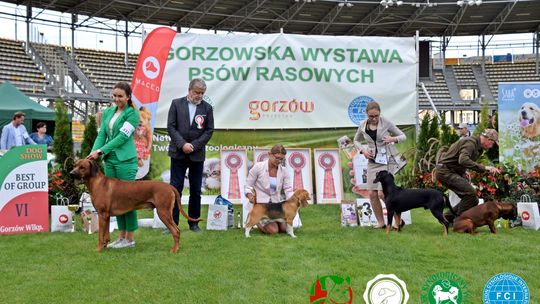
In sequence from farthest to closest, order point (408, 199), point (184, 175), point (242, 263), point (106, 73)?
point (106, 73) → point (184, 175) → point (408, 199) → point (242, 263)

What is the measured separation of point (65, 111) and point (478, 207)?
19.3 feet

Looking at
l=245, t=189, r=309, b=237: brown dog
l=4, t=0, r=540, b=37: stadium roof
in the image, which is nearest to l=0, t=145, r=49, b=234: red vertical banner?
l=245, t=189, r=309, b=237: brown dog

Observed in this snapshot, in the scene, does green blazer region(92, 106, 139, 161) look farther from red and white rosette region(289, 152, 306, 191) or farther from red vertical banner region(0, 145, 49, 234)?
red and white rosette region(289, 152, 306, 191)

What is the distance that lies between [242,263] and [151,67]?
12.5ft

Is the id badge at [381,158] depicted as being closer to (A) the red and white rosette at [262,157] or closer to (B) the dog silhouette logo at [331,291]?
(A) the red and white rosette at [262,157]

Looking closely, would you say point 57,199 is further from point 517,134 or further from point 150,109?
point 517,134

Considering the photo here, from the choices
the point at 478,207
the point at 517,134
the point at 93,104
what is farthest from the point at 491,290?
the point at 93,104

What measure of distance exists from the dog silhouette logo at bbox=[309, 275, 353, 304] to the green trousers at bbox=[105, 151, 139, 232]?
2.18m

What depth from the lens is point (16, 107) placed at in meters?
13.5

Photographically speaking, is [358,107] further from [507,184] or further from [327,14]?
[327,14]

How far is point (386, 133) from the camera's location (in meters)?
5.83

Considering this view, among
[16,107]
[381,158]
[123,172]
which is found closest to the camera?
[123,172]

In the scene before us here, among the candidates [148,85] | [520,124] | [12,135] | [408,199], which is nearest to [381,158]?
[408,199]

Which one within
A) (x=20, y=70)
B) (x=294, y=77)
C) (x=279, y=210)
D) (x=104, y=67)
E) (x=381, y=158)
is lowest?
(x=279, y=210)
